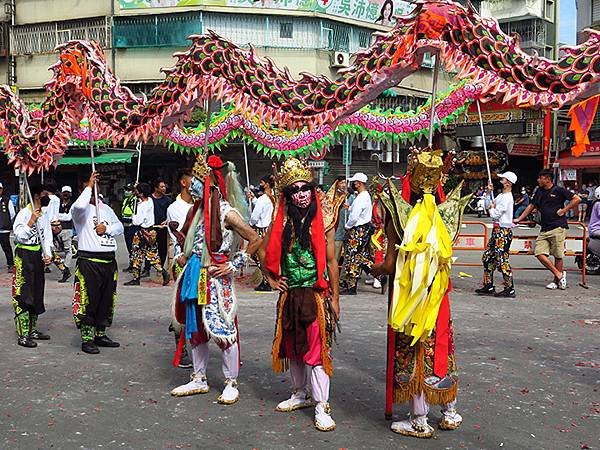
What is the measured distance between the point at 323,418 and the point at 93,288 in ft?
9.71

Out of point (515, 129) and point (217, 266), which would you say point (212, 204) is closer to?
point (217, 266)

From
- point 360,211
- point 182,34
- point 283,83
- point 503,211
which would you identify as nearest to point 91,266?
point 283,83

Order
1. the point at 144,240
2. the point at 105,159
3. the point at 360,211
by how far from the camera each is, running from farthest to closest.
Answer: the point at 105,159
the point at 144,240
the point at 360,211

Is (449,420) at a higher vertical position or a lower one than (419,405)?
lower

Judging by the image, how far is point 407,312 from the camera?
448cm

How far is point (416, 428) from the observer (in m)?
4.70

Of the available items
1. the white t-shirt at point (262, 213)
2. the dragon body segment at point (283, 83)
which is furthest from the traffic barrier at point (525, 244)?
the dragon body segment at point (283, 83)

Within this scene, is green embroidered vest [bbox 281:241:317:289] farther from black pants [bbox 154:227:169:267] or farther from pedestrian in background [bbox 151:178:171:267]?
black pants [bbox 154:227:169:267]

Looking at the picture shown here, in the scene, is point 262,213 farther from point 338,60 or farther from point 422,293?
point 338,60

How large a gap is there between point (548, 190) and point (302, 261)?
7.07 meters

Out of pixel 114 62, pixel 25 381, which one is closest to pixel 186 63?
pixel 25 381

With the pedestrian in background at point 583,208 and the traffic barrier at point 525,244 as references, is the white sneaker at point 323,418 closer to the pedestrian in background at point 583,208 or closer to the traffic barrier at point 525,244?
the traffic barrier at point 525,244

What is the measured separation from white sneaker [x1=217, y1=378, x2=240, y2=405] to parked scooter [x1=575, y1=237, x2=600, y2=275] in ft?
29.0

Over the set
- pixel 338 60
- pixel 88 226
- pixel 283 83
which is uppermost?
pixel 338 60
